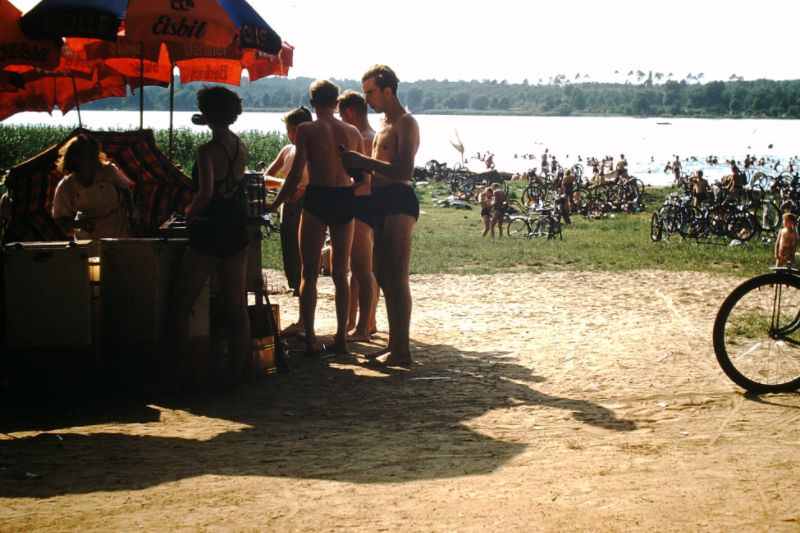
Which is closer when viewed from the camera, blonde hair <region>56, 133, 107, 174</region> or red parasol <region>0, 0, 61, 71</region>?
blonde hair <region>56, 133, 107, 174</region>

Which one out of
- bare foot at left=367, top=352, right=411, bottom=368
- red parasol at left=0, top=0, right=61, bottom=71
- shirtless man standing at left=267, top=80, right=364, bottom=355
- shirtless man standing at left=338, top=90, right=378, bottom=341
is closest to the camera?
shirtless man standing at left=267, top=80, right=364, bottom=355

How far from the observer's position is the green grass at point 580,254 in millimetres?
13586

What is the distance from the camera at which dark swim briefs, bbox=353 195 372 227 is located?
7.29m

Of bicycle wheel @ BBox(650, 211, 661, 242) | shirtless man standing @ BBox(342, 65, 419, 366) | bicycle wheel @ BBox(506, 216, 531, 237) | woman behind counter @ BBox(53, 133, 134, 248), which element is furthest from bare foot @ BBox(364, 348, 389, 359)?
bicycle wheel @ BBox(506, 216, 531, 237)

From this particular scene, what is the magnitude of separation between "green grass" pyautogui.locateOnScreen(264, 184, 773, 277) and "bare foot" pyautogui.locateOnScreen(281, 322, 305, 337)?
5.24 m

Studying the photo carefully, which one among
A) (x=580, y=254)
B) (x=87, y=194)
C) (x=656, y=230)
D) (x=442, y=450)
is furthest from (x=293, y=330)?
(x=656, y=230)

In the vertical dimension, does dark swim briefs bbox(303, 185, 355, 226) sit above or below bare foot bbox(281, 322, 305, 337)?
above

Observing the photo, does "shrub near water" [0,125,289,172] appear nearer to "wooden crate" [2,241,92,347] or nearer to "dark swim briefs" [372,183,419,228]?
"dark swim briefs" [372,183,419,228]

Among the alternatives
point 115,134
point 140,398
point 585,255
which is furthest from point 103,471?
point 585,255

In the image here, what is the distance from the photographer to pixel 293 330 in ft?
26.0

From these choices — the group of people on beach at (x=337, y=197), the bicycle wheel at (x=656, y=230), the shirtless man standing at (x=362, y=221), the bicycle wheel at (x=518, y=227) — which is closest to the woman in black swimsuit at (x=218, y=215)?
the group of people on beach at (x=337, y=197)

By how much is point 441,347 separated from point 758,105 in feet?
557

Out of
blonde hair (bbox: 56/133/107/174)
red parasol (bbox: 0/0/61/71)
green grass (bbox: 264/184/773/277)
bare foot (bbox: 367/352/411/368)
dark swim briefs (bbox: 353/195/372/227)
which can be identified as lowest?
green grass (bbox: 264/184/773/277)

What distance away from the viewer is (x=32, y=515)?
12.4ft
